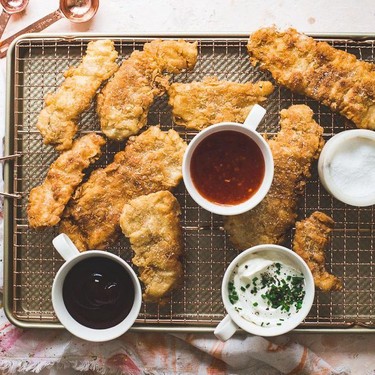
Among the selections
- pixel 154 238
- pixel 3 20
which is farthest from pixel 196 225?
A: pixel 3 20

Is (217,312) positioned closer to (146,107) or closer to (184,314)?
(184,314)

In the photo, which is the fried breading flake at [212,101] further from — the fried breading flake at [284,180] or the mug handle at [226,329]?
the mug handle at [226,329]

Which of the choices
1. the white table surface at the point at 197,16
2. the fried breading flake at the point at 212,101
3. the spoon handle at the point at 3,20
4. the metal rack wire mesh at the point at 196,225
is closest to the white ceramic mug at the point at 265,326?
the metal rack wire mesh at the point at 196,225

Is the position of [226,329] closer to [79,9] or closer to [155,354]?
[155,354]

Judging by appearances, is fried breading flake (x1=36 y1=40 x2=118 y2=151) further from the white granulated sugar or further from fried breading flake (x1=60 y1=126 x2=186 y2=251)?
the white granulated sugar

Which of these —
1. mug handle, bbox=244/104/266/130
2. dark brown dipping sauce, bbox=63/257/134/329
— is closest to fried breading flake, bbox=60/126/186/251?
dark brown dipping sauce, bbox=63/257/134/329

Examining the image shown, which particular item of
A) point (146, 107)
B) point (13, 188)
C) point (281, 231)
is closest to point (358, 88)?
point (281, 231)
